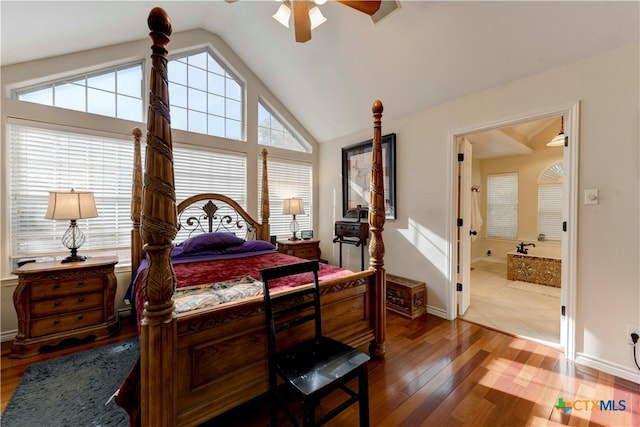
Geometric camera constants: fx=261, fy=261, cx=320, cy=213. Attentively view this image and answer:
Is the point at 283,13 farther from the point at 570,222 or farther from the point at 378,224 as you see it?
the point at 570,222

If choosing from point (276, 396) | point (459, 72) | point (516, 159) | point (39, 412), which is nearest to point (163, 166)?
point (276, 396)

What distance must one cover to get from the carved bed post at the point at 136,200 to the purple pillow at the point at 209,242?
1.58ft

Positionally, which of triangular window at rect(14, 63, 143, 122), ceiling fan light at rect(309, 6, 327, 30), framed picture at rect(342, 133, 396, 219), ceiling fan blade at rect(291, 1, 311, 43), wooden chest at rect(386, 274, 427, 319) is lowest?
wooden chest at rect(386, 274, 427, 319)

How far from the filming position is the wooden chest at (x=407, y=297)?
3053mm

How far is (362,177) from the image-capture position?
13.4ft

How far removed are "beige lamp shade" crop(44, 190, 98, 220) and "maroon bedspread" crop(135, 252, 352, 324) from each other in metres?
0.90

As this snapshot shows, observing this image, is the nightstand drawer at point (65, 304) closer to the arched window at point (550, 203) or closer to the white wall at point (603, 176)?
the white wall at point (603, 176)

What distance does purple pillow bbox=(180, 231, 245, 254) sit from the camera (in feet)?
9.90

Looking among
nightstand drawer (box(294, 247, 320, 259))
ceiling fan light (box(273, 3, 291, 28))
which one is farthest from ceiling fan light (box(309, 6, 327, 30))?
nightstand drawer (box(294, 247, 320, 259))

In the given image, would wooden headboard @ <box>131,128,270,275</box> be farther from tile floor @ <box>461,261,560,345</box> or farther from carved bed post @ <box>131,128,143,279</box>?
tile floor @ <box>461,261,560,345</box>

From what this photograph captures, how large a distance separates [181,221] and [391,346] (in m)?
2.99

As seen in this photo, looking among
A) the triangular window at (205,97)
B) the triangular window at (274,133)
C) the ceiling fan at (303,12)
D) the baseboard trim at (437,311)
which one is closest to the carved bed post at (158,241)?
the ceiling fan at (303,12)

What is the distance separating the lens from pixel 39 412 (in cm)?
165

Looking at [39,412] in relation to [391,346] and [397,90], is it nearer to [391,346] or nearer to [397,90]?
[391,346]
